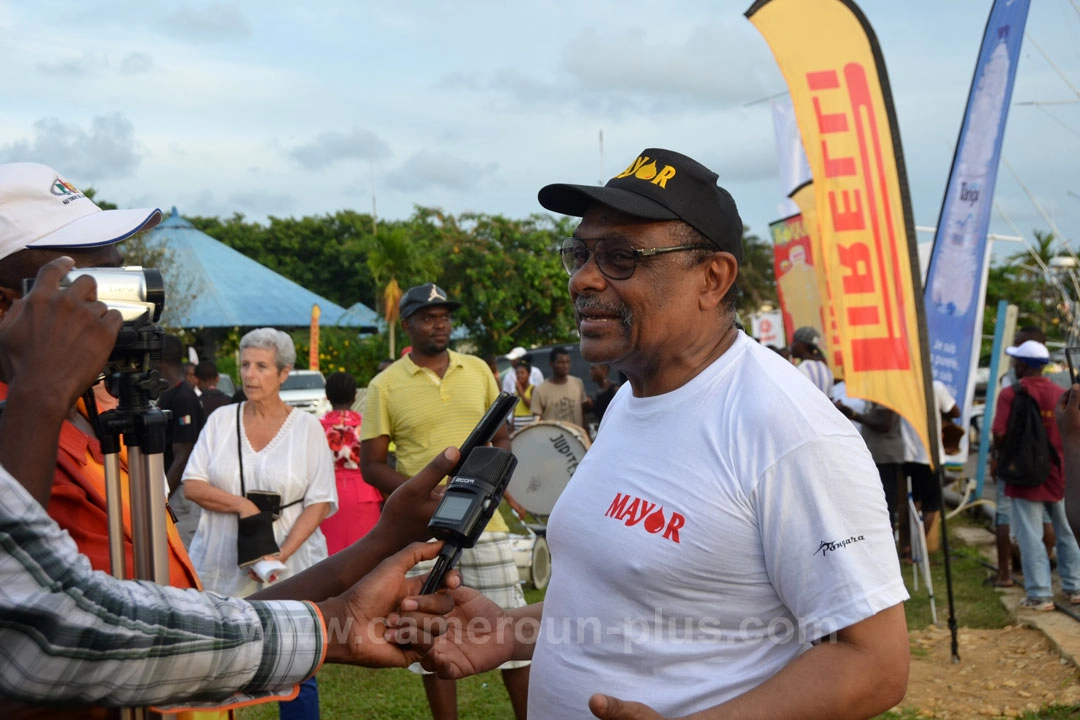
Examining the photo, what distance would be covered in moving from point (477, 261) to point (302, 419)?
3057 centimetres

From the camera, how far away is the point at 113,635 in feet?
4.66

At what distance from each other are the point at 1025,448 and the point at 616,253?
6.59 metres

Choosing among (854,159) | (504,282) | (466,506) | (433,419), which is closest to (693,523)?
(466,506)

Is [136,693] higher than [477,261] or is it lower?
lower

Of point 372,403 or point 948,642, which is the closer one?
point 372,403

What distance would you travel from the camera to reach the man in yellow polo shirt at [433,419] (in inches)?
208

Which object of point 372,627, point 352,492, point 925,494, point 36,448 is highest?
point 36,448

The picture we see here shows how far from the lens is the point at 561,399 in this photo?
12.8 meters

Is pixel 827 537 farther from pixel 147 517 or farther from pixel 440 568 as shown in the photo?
pixel 147 517

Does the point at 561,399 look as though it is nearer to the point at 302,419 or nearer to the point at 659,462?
the point at 302,419

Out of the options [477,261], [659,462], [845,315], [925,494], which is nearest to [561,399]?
[925,494]

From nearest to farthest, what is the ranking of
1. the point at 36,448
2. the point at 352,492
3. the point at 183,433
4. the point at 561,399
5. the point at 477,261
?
1. the point at 36,448
2. the point at 352,492
3. the point at 183,433
4. the point at 561,399
5. the point at 477,261

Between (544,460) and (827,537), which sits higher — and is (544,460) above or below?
below

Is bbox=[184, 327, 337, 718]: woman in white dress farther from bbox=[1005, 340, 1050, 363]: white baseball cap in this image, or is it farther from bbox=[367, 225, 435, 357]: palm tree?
bbox=[367, 225, 435, 357]: palm tree
